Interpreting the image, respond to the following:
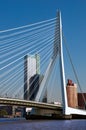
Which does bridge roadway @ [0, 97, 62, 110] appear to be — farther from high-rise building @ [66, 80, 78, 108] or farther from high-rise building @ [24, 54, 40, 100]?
high-rise building @ [66, 80, 78, 108]

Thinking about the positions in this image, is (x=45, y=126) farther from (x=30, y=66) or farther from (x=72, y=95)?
(x=72, y=95)

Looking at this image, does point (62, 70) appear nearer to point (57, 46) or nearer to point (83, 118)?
point (57, 46)

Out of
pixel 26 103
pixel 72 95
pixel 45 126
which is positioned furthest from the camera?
pixel 72 95

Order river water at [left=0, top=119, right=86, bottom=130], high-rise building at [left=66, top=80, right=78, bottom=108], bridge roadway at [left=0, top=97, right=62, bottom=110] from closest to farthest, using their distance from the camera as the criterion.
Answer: river water at [left=0, top=119, right=86, bottom=130] → bridge roadway at [left=0, top=97, right=62, bottom=110] → high-rise building at [left=66, top=80, right=78, bottom=108]

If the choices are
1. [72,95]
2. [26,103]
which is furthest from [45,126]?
[72,95]

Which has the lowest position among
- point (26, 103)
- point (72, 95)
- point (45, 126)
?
point (45, 126)

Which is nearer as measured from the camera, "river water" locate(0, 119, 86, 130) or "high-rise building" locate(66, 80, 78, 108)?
"river water" locate(0, 119, 86, 130)

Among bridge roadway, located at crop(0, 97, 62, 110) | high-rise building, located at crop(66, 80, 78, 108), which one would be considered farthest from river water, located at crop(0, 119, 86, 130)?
high-rise building, located at crop(66, 80, 78, 108)

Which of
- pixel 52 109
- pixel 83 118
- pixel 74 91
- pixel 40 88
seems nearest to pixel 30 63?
pixel 40 88

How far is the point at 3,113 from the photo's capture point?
537 feet

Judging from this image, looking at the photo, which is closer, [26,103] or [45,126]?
[45,126]

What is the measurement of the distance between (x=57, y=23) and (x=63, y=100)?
10902 mm

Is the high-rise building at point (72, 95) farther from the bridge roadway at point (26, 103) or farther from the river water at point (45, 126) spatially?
the river water at point (45, 126)

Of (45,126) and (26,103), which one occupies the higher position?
(26,103)
